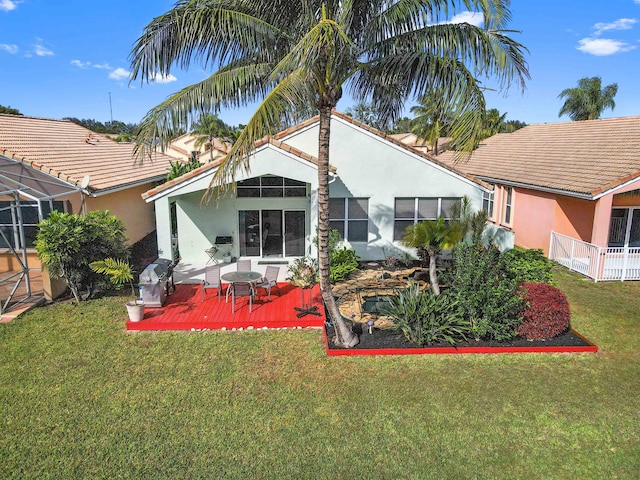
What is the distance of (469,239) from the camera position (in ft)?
53.2

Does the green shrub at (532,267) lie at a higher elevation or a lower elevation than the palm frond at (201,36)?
lower

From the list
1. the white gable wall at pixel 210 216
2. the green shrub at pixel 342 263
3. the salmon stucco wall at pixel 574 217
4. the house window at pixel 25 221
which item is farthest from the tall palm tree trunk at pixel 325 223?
the salmon stucco wall at pixel 574 217

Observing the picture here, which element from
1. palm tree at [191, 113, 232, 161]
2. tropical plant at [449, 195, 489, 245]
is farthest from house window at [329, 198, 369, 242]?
palm tree at [191, 113, 232, 161]

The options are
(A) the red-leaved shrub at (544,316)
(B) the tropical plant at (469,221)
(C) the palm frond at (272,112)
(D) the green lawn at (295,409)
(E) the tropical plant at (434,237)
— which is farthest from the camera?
(B) the tropical plant at (469,221)

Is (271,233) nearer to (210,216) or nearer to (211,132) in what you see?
(210,216)

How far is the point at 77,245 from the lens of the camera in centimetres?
1126

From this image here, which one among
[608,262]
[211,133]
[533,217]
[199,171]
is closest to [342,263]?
[199,171]

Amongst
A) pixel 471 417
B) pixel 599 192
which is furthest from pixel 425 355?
pixel 599 192

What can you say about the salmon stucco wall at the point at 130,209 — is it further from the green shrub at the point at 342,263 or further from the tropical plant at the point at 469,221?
the tropical plant at the point at 469,221

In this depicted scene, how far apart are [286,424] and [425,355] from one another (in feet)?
12.3

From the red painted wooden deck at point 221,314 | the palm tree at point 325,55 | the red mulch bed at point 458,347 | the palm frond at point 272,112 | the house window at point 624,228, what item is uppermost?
the palm tree at point 325,55

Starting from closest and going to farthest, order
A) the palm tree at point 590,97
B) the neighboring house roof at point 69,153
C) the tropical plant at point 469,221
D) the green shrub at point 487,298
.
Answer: the green shrub at point 487,298 < the tropical plant at point 469,221 < the neighboring house roof at point 69,153 < the palm tree at point 590,97

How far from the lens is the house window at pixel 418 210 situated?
16.0 meters

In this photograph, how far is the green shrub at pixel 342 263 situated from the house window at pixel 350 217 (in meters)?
0.95
